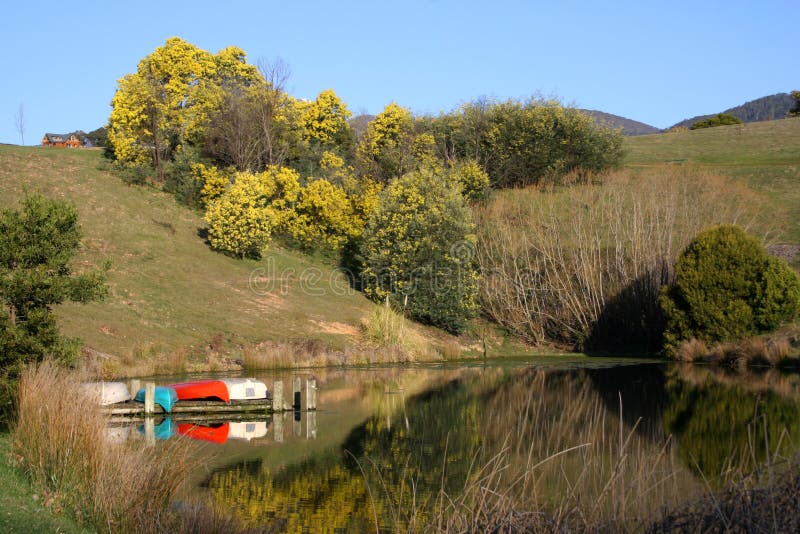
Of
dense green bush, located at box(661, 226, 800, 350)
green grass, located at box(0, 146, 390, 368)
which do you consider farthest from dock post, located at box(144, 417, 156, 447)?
dense green bush, located at box(661, 226, 800, 350)

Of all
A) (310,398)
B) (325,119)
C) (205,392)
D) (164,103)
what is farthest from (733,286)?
(325,119)

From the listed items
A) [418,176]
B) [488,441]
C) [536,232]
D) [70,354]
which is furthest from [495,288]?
[70,354]

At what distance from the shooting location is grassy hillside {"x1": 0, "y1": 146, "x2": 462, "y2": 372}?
36.5 metres

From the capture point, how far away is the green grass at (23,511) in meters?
9.37

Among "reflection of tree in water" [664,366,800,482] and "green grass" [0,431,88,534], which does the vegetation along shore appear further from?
"reflection of tree in water" [664,366,800,482]

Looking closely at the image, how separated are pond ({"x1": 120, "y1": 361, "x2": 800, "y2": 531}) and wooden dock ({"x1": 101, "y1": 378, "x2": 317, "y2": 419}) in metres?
0.58

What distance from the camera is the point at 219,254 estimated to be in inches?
2076

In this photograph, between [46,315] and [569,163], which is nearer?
[46,315]

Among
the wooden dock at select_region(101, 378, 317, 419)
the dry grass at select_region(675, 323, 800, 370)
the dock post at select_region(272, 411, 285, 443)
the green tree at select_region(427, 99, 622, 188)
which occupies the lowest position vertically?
the dry grass at select_region(675, 323, 800, 370)

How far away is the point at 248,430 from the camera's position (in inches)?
866

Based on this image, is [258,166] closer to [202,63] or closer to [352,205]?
[352,205]

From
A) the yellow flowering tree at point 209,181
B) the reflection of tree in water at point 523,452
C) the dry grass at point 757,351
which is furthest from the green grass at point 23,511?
the yellow flowering tree at point 209,181

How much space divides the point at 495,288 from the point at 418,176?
836 cm

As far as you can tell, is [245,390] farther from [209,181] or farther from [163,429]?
[209,181]
